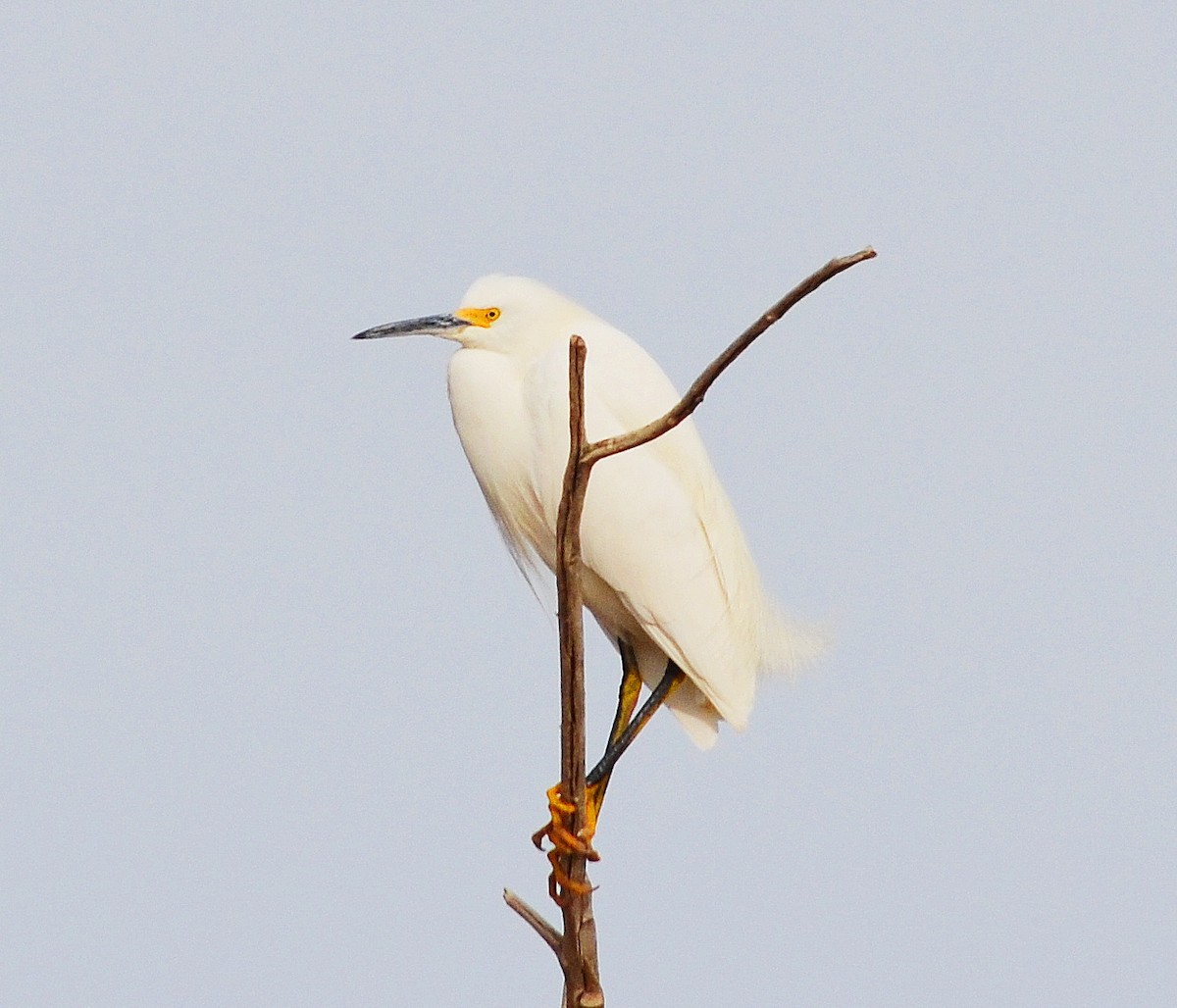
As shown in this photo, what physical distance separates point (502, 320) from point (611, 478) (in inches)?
12.0

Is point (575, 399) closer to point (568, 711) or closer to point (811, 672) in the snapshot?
point (568, 711)

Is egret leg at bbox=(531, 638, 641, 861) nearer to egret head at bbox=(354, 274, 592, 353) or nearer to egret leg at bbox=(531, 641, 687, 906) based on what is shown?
egret leg at bbox=(531, 641, 687, 906)

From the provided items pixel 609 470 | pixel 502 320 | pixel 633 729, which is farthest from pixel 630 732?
pixel 502 320

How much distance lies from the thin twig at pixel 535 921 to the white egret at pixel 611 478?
0.20m

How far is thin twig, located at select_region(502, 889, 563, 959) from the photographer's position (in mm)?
3006

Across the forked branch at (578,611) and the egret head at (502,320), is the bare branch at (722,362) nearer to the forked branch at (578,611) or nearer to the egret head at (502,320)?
the forked branch at (578,611)

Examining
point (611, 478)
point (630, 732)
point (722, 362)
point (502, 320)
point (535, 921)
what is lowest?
point (535, 921)

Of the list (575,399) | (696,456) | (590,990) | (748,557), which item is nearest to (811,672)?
(748,557)

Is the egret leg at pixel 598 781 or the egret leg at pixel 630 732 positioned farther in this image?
the egret leg at pixel 630 732

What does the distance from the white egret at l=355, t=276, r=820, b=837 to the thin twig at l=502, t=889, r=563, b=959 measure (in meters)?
0.20

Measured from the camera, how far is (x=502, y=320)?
297cm

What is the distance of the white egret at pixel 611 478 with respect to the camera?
2.96m

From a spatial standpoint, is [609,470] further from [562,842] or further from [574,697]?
[562,842]

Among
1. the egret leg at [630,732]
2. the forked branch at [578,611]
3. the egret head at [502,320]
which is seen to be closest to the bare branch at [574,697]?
the forked branch at [578,611]
